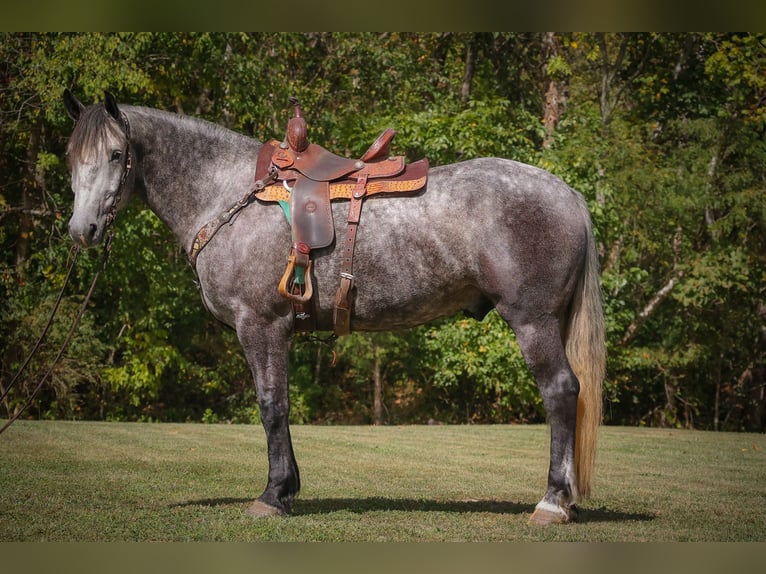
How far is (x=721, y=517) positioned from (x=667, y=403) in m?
12.4

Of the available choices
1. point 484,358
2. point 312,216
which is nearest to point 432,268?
point 312,216

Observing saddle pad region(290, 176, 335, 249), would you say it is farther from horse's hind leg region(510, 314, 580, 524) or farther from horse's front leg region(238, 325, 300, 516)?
horse's hind leg region(510, 314, 580, 524)

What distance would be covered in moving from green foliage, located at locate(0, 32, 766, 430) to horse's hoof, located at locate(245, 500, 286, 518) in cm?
921

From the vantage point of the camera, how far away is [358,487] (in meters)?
6.96

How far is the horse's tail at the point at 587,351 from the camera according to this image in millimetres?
5418

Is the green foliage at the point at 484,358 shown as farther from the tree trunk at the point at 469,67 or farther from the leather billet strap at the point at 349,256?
the leather billet strap at the point at 349,256

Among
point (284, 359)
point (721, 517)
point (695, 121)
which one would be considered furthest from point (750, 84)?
point (284, 359)

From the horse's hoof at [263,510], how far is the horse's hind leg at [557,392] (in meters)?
1.56

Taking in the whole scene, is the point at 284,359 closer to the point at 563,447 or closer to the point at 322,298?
the point at 322,298

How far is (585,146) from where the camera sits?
51.9 ft

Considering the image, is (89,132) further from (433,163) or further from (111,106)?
(433,163)

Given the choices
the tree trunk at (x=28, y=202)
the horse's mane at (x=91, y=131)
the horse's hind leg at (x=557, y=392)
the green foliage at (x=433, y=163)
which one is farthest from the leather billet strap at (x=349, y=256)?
the tree trunk at (x=28, y=202)

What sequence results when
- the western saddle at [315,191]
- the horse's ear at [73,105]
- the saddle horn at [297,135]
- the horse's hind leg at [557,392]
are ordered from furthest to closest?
1. the saddle horn at [297,135]
2. the horse's ear at [73,105]
3. the western saddle at [315,191]
4. the horse's hind leg at [557,392]

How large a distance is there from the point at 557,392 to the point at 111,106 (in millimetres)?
3213
